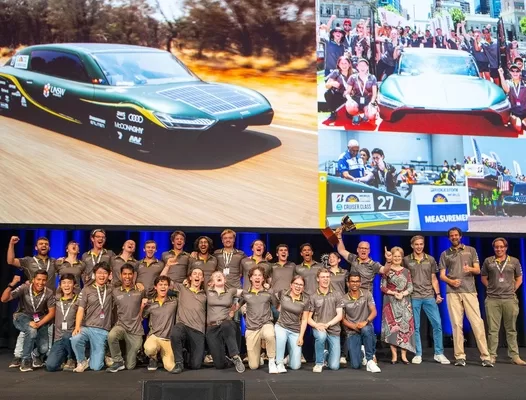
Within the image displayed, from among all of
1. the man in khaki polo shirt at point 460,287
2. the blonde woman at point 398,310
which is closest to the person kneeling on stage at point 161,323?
the blonde woman at point 398,310

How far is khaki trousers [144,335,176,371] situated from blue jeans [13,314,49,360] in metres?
0.93

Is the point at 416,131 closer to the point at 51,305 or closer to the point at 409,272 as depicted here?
the point at 409,272

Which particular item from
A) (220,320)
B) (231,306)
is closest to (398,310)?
(231,306)

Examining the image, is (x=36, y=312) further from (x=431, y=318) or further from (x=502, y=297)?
(x=502, y=297)

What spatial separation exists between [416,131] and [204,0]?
2.57 metres

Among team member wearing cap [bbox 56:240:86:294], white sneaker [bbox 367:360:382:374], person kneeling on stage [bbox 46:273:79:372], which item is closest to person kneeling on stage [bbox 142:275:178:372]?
person kneeling on stage [bbox 46:273:79:372]

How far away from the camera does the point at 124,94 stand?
595 centimetres

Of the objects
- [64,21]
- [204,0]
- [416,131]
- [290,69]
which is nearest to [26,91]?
[64,21]

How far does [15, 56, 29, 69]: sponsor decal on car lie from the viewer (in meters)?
6.09

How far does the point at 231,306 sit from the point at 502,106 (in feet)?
12.0

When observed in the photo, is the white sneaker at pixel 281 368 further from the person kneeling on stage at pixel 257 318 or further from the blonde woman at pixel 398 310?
the blonde woman at pixel 398 310

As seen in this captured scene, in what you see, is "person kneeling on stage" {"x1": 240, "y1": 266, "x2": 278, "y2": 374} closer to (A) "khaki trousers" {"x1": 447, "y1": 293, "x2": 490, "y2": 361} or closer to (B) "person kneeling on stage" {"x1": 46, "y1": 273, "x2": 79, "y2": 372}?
(B) "person kneeling on stage" {"x1": 46, "y1": 273, "x2": 79, "y2": 372}

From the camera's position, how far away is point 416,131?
21.0ft

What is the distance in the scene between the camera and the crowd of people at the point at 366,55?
20.7ft
